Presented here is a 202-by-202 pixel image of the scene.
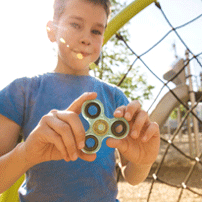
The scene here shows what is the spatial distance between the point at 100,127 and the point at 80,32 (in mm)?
237

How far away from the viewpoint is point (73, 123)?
0.85ft

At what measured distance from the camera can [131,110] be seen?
292 millimetres

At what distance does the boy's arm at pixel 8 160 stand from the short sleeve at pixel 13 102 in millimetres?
12

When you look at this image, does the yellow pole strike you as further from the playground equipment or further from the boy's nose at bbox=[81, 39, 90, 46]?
the playground equipment

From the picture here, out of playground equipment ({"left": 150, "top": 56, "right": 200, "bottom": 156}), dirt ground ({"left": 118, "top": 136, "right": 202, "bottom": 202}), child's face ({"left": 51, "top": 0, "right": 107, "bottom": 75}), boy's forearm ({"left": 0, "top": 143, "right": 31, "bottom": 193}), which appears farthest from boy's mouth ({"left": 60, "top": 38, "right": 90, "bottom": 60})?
playground equipment ({"left": 150, "top": 56, "right": 200, "bottom": 156})

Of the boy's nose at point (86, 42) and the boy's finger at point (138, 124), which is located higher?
the boy's nose at point (86, 42)

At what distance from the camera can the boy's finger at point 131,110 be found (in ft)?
0.93

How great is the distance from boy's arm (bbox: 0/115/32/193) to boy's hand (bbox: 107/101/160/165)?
13cm

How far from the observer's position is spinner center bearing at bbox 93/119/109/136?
28 centimetres

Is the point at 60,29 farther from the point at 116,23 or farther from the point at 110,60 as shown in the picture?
the point at 110,60

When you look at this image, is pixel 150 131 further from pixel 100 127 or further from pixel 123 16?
pixel 123 16

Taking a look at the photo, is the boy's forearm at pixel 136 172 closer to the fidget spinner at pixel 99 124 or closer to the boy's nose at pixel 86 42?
the fidget spinner at pixel 99 124

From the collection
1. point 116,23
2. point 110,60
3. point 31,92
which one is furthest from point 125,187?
point 31,92

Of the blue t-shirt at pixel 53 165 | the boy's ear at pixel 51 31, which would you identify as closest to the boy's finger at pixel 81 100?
the blue t-shirt at pixel 53 165
